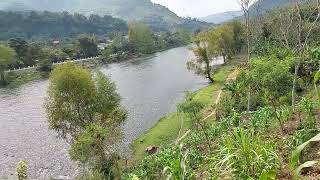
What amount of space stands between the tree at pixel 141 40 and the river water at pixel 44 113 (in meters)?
38.9

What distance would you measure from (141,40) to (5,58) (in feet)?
170

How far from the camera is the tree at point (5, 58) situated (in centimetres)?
9135

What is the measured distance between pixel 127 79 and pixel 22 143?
126ft

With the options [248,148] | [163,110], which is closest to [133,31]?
[163,110]

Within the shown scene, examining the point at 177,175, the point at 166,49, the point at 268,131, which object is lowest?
the point at 166,49

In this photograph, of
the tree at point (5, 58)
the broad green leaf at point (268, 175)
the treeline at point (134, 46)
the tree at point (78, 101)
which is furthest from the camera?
the treeline at point (134, 46)

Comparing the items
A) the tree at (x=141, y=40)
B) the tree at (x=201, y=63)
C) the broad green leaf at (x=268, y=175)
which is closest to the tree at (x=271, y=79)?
the broad green leaf at (x=268, y=175)

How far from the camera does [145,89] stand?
230ft

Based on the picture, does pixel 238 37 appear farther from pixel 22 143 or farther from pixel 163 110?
pixel 22 143

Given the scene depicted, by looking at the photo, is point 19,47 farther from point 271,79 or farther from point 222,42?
point 271,79

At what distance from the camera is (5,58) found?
97.2 meters

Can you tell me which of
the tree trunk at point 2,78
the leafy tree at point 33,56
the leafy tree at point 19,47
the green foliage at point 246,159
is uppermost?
the green foliage at point 246,159

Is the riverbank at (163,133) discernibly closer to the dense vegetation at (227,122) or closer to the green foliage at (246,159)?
the dense vegetation at (227,122)

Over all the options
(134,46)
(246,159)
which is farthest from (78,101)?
(134,46)
